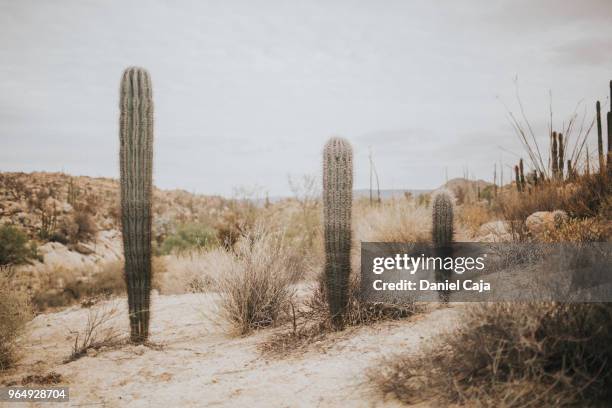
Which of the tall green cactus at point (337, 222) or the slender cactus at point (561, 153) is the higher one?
the slender cactus at point (561, 153)

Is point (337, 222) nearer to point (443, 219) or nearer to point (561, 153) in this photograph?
point (443, 219)

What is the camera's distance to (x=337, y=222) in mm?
5449

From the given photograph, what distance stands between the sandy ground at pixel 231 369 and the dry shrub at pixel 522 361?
0.30 meters

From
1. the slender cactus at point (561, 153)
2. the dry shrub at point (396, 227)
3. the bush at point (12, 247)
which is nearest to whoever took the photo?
the dry shrub at point (396, 227)

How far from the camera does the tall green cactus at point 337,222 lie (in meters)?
5.42

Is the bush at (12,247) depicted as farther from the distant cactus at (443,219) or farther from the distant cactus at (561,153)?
the distant cactus at (561,153)

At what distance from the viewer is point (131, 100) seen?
5703mm

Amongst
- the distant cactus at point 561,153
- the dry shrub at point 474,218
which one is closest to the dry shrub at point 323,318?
the dry shrub at point 474,218

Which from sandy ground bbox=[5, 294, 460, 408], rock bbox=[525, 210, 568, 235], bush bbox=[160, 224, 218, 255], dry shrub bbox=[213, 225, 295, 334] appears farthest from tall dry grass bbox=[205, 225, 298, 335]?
bush bbox=[160, 224, 218, 255]

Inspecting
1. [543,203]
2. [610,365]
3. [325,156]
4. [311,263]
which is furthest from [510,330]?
[543,203]

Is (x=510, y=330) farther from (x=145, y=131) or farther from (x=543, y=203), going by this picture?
(x=543, y=203)

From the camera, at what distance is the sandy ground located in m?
3.75

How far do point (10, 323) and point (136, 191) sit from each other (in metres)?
2.11

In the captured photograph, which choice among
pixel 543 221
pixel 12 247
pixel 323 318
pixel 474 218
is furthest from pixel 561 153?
pixel 12 247
